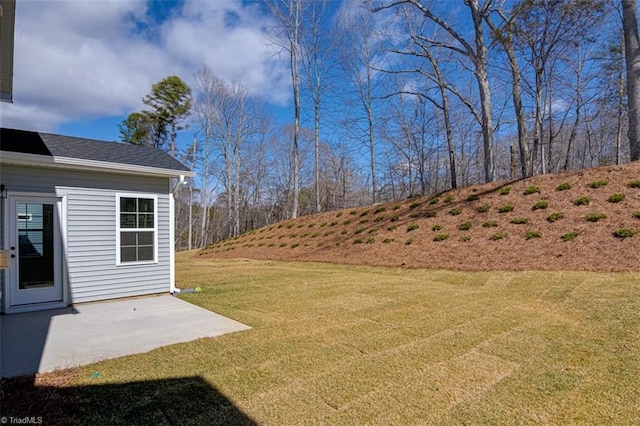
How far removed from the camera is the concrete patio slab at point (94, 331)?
3.27 meters

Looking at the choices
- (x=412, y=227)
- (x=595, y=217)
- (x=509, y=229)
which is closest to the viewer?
(x=595, y=217)

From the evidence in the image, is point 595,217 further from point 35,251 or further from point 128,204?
point 35,251

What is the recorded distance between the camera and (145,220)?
648 cm

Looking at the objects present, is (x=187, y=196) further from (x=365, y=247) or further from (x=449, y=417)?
(x=449, y=417)

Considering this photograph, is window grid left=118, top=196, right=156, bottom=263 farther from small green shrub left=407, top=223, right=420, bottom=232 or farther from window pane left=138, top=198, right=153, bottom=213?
small green shrub left=407, top=223, right=420, bottom=232

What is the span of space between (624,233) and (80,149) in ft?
36.1

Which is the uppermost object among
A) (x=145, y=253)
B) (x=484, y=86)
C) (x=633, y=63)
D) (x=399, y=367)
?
(x=484, y=86)

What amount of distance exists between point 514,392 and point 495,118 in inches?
814

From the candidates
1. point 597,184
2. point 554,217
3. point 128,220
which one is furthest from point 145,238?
point 597,184

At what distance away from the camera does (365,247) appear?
11602 mm

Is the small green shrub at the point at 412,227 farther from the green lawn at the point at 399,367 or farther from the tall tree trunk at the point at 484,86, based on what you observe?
the green lawn at the point at 399,367

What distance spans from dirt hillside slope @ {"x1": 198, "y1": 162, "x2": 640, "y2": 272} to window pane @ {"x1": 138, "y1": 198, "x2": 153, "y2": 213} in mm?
6280

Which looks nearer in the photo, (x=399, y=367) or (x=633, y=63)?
(x=399, y=367)

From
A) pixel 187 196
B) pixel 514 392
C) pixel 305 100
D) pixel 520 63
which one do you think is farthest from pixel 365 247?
pixel 187 196
